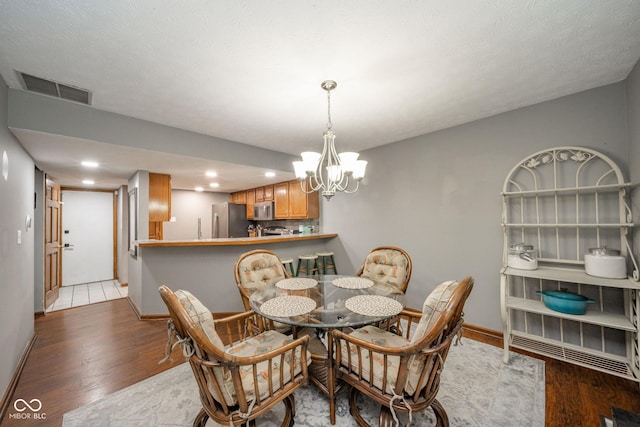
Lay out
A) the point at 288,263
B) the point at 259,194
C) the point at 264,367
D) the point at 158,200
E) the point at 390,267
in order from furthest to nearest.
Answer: the point at 259,194, the point at 158,200, the point at 288,263, the point at 390,267, the point at 264,367

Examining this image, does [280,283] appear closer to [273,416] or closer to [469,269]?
[273,416]

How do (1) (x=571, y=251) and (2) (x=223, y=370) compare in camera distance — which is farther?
(1) (x=571, y=251)

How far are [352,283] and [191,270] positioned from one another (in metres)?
2.30

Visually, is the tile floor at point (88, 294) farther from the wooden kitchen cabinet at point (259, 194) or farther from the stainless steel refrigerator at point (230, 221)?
the wooden kitchen cabinet at point (259, 194)

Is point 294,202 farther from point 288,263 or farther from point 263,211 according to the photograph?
point 288,263

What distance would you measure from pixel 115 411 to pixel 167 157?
2537 millimetres

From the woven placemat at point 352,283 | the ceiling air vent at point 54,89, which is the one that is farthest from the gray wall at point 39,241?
the woven placemat at point 352,283

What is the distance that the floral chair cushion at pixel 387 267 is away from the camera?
2.49 metres

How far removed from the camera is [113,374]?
2.13 meters

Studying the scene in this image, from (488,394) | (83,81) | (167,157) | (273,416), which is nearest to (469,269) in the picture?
(488,394)

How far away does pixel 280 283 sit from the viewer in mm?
2326

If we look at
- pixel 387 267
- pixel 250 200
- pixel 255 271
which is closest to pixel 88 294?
pixel 250 200

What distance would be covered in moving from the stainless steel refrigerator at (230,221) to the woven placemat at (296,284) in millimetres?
3541

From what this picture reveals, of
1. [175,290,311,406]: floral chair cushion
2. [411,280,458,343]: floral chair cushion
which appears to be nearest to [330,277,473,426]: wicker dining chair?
[411,280,458,343]: floral chair cushion
